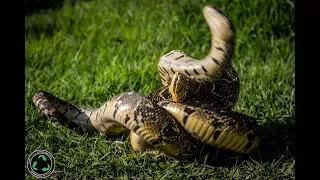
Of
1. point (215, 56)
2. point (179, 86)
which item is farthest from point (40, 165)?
point (215, 56)

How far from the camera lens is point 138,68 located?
11.6ft

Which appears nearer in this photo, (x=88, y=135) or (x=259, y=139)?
(x=259, y=139)

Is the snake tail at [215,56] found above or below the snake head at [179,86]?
above

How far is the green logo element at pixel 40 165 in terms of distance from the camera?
109 inches

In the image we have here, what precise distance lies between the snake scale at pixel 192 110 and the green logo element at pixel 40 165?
Result: 30 cm

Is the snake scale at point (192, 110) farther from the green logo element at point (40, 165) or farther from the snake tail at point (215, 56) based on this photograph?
the green logo element at point (40, 165)

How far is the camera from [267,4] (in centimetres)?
391

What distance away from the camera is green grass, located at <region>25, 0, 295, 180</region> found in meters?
2.81

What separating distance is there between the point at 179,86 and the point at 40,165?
68 cm

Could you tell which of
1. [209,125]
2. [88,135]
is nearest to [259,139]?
[209,125]


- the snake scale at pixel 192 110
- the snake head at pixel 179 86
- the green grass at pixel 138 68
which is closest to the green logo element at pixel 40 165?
the green grass at pixel 138 68

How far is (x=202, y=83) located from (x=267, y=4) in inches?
51.9
